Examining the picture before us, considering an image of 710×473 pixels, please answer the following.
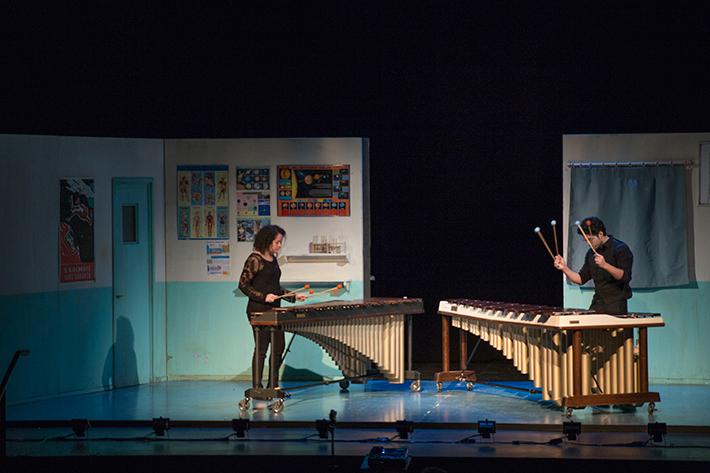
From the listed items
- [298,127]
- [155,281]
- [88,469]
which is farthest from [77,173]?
[88,469]

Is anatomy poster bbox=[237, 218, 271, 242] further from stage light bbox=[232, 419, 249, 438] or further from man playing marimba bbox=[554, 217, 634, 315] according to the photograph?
stage light bbox=[232, 419, 249, 438]

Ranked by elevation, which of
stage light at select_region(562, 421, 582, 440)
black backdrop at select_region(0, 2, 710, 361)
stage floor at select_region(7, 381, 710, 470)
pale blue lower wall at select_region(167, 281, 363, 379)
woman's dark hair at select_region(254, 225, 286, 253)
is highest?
black backdrop at select_region(0, 2, 710, 361)

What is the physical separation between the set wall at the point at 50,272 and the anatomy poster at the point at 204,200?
41 centimetres

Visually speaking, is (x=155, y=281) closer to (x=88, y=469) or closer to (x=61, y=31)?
(x=61, y=31)

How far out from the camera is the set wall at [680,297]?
443 inches

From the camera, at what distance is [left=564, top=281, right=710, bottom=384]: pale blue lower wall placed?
36.9 feet

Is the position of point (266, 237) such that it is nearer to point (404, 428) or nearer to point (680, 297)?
point (404, 428)

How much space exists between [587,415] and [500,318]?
1.01 m

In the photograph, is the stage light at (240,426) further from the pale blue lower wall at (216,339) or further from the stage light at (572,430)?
the pale blue lower wall at (216,339)

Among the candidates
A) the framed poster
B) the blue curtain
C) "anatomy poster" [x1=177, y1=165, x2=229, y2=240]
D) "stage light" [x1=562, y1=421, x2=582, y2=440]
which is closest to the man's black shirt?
the blue curtain

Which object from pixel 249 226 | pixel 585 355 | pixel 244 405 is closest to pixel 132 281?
pixel 249 226

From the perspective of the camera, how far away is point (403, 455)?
6734 millimetres

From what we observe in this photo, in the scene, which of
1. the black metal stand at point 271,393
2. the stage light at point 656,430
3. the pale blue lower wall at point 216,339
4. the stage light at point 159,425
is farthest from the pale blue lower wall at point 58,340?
the stage light at point 656,430

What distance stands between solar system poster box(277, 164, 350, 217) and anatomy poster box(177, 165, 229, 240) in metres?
0.57
